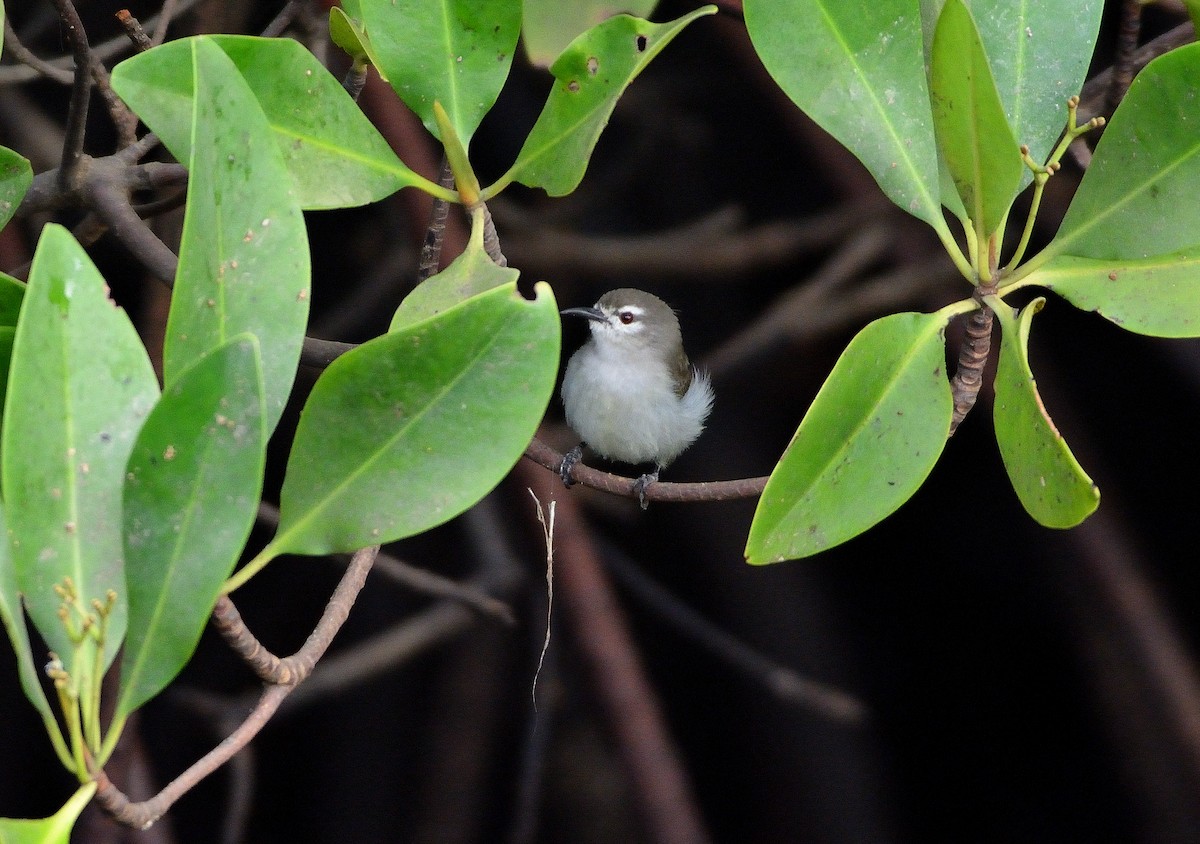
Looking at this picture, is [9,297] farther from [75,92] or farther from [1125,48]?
[1125,48]

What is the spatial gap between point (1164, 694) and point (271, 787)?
2396 millimetres

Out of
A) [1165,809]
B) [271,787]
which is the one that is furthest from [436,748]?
[1165,809]

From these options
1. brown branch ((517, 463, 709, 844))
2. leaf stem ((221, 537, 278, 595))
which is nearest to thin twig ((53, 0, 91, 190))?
leaf stem ((221, 537, 278, 595))

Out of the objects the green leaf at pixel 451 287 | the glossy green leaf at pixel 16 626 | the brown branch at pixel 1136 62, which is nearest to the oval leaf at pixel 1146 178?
the green leaf at pixel 451 287

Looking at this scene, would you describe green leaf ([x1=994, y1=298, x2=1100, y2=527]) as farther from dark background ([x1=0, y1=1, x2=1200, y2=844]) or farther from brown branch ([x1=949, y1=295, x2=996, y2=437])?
dark background ([x1=0, y1=1, x2=1200, y2=844])

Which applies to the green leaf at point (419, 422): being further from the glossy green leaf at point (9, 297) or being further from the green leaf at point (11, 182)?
the green leaf at point (11, 182)

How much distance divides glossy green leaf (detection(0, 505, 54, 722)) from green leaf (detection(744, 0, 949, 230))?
2.97ft

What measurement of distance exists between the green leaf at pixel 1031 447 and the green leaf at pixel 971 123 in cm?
12

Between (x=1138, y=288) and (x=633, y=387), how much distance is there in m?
1.90

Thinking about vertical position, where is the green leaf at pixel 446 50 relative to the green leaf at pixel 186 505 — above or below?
above

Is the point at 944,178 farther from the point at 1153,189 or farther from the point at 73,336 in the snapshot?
the point at 73,336

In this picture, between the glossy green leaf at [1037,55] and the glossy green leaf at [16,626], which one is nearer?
the glossy green leaf at [16,626]

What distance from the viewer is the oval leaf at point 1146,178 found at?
1.23 meters

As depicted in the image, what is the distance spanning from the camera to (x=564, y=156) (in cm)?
137
